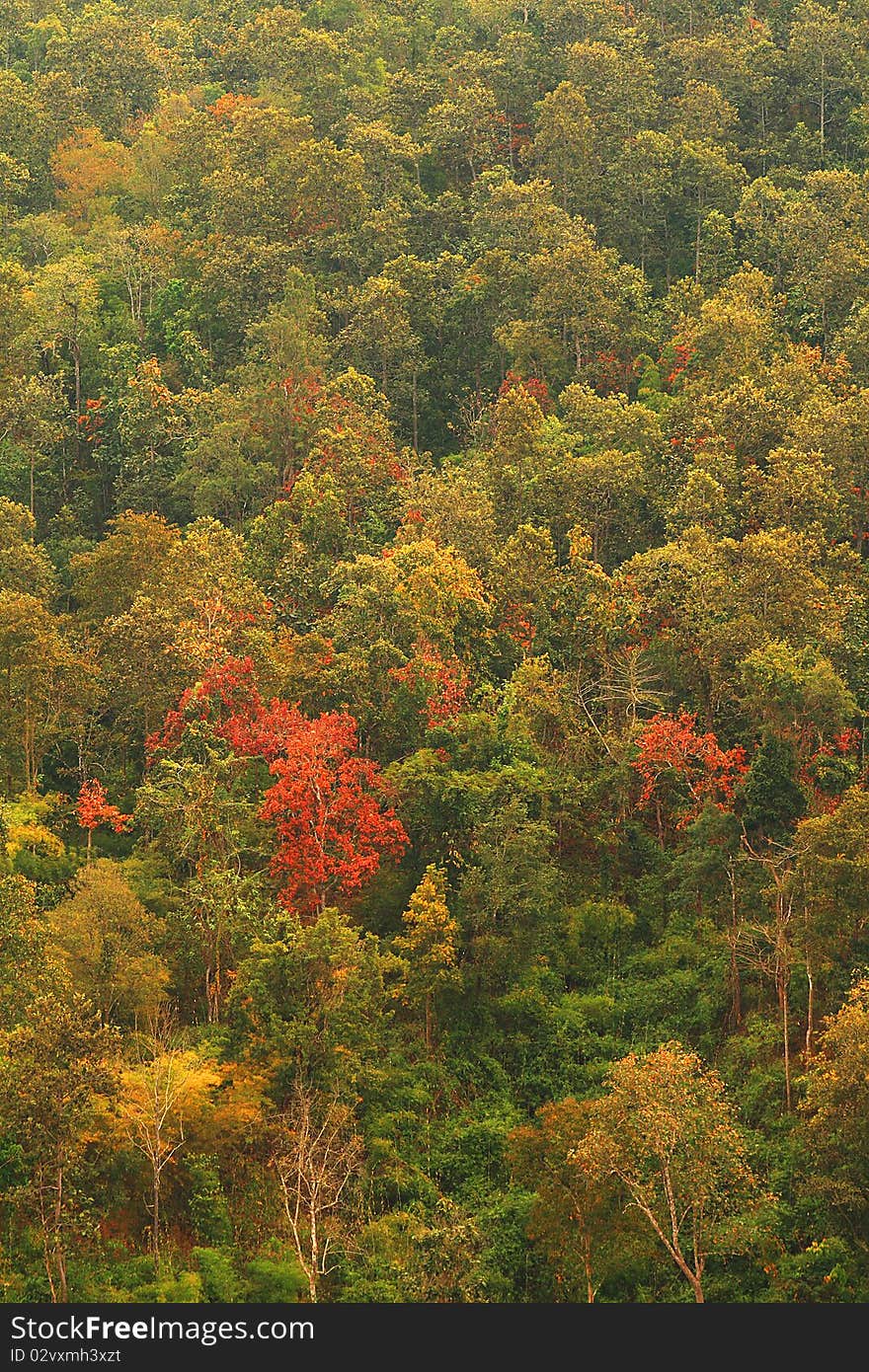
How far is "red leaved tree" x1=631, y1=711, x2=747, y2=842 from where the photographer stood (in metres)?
34.6

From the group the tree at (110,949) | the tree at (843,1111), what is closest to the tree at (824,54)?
the tree at (110,949)

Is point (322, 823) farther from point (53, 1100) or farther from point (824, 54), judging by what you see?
point (824, 54)

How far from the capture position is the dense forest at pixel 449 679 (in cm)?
2677

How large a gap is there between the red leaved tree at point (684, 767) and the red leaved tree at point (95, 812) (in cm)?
973

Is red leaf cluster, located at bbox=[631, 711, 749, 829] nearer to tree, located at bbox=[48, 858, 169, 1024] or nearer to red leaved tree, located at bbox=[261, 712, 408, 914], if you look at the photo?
red leaved tree, located at bbox=[261, 712, 408, 914]

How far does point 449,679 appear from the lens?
119ft

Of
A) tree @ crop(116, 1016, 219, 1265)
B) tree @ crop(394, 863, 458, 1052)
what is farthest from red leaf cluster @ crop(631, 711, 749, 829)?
tree @ crop(116, 1016, 219, 1265)

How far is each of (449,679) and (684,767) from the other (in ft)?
16.0

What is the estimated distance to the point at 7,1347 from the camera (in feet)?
65.7

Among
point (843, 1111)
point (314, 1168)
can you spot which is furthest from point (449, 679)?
point (843, 1111)

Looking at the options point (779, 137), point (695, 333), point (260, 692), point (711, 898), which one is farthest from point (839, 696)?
point (779, 137)

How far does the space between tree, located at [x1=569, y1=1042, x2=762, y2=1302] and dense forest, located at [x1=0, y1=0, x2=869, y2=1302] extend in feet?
0.25

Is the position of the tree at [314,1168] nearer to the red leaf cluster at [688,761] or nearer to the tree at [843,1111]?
the tree at [843,1111]

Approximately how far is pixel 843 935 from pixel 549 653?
421 inches
